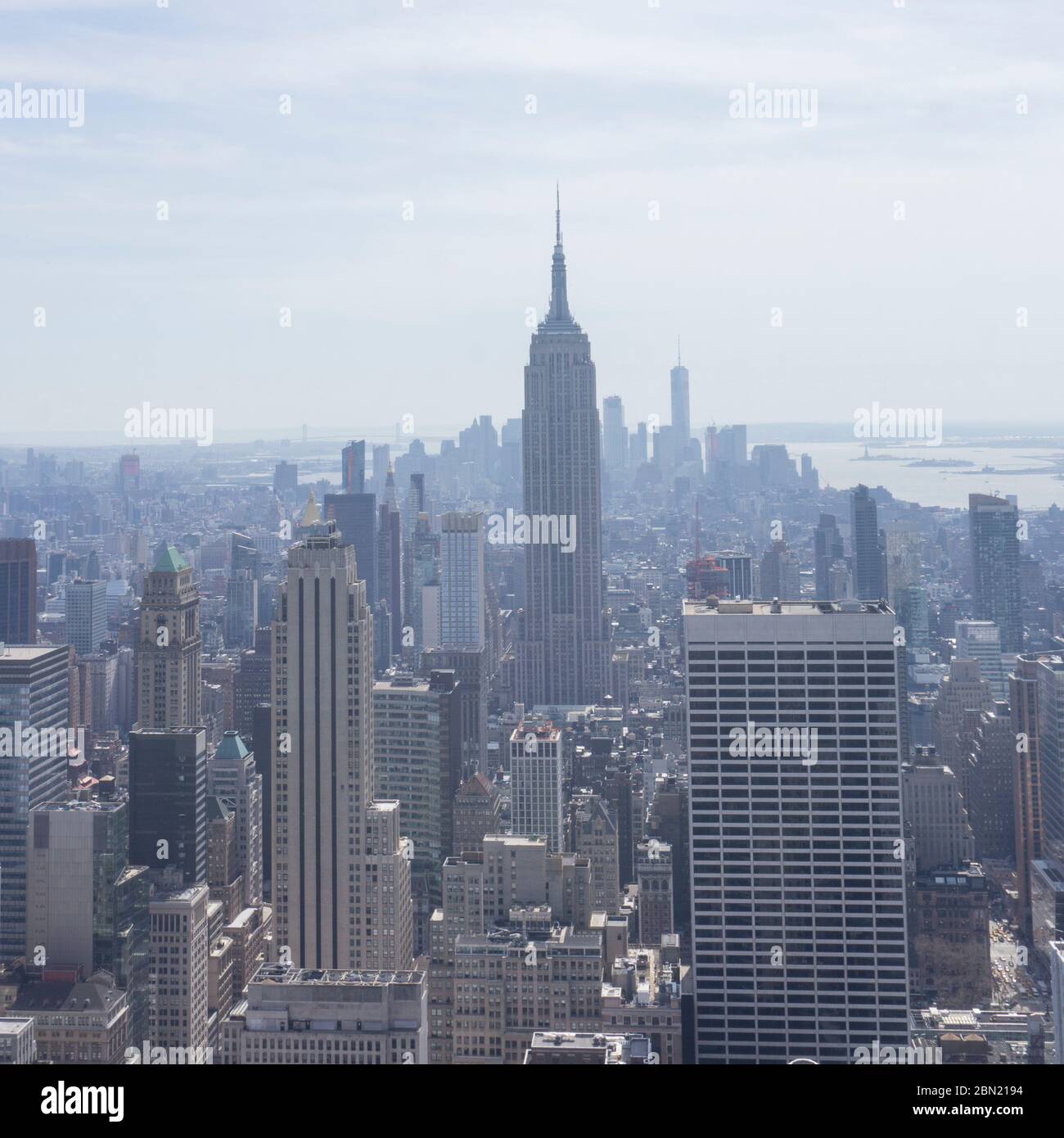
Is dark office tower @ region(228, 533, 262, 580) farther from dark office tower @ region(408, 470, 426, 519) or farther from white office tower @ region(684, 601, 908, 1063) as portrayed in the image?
white office tower @ region(684, 601, 908, 1063)

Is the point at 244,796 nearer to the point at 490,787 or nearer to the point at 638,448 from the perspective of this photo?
the point at 490,787

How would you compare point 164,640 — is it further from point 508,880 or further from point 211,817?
point 508,880

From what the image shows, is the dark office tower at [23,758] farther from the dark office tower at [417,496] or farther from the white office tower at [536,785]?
the dark office tower at [417,496]

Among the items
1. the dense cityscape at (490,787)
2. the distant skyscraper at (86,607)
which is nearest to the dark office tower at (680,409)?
the dense cityscape at (490,787)

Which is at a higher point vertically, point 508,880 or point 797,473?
point 797,473

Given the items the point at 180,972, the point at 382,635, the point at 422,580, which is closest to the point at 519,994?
the point at 180,972

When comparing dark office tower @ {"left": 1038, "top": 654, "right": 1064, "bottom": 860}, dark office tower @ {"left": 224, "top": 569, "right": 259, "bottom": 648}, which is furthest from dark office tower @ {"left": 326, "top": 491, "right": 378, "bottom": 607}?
dark office tower @ {"left": 1038, "top": 654, "right": 1064, "bottom": 860}

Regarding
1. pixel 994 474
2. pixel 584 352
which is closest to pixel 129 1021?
pixel 994 474
